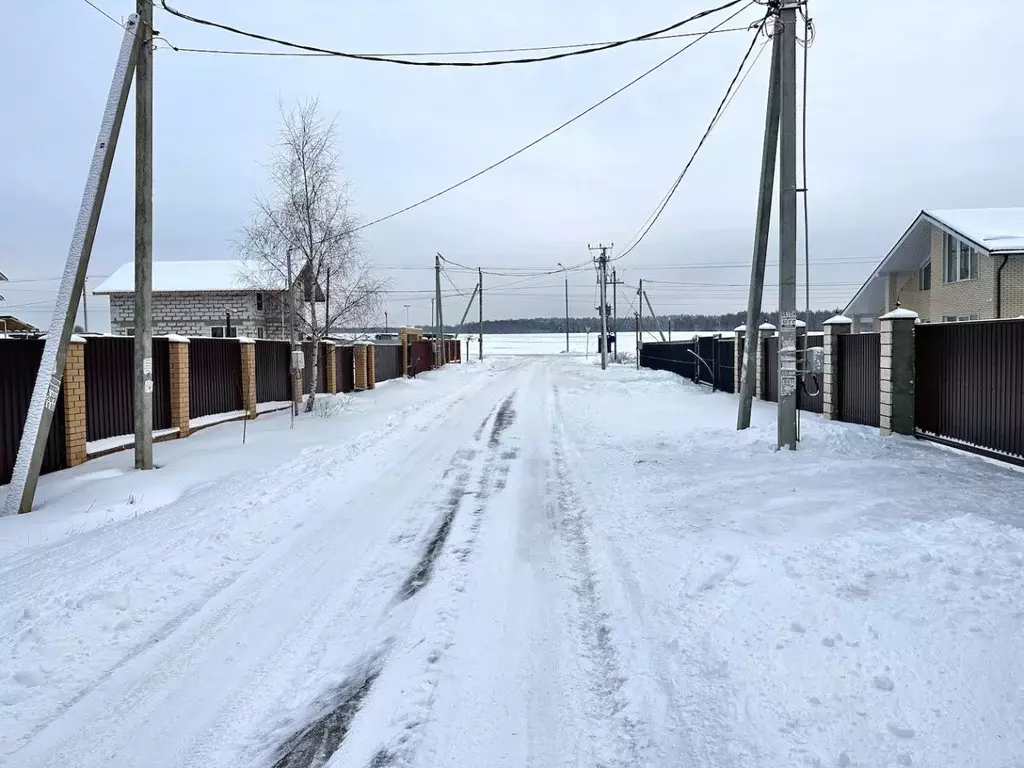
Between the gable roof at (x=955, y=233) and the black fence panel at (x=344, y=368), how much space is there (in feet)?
67.4

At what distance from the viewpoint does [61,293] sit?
282 inches

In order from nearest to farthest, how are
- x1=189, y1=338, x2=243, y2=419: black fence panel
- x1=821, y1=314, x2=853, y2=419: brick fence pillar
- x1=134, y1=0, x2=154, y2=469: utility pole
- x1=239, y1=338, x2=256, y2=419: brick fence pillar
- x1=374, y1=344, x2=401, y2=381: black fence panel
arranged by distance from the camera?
x1=134, y1=0, x2=154, y2=469: utility pole < x1=821, y1=314, x2=853, y2=419: brick fence pillar < x1=189, y1=338, x2=243, y2=419: black fence panel < x1=239, y1=338, x2=256, y2=419: brick fence pillar < x1=374, y1=344, x2=401, y2=381: black fence panel

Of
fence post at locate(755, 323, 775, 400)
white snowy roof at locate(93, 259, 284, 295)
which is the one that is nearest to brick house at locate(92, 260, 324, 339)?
white snowy roof at locate(93, 259, 284, 295)

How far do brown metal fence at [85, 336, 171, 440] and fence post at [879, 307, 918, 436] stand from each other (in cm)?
1208

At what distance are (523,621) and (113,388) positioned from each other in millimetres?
9371

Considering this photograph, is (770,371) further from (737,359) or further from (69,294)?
(69,294)

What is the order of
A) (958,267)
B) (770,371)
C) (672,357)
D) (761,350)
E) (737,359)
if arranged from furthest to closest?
1. (672,357)
2. (958,267)
3. (737,359)
4. (761,350)
5. (770,371)

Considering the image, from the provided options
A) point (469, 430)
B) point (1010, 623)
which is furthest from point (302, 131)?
point (1010, 623)

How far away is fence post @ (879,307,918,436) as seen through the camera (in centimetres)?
992

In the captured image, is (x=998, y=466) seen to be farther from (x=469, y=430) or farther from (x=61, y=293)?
(x=61, y=293)

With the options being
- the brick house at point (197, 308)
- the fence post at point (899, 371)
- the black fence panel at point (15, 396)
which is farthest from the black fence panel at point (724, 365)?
the brick house at point (197, 308)

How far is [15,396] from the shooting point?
318 inches

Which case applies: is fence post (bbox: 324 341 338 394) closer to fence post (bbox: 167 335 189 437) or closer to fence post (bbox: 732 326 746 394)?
fence post (bbox: 167 335 189 437)

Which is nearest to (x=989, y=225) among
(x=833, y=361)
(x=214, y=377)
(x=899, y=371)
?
(x=833, y=361)
